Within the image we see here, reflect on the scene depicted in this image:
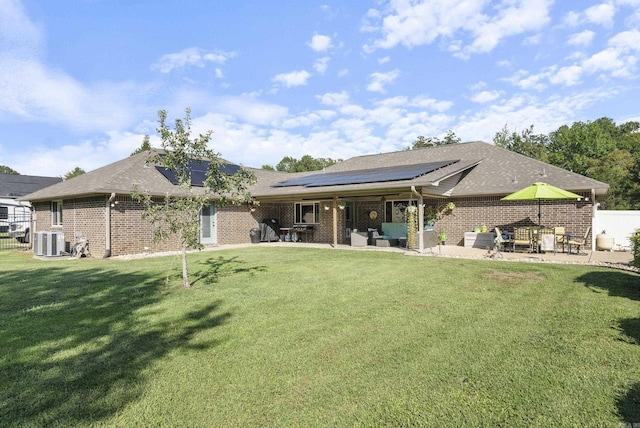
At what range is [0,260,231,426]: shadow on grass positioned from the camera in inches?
113

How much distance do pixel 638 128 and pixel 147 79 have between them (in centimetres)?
5599

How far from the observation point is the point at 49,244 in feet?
42.7

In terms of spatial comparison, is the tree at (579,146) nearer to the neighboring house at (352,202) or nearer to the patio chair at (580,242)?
the neighboring house at (352,202)

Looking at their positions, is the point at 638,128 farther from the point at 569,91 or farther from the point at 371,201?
the point at 371,201

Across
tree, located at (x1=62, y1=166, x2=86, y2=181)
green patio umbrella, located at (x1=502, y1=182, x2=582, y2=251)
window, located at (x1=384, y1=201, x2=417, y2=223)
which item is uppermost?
tree, located at (x1=62, y1=166, x2=86, y2=181)

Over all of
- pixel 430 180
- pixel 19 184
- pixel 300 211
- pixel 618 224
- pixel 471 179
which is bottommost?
pixel 618 224

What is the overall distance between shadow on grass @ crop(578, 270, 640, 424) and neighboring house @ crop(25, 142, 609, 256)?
5507 millimetres

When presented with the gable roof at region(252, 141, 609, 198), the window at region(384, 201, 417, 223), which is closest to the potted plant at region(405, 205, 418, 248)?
the gable roof at region(252, 141, 609, 198)

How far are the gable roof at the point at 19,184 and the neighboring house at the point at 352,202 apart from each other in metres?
20.9

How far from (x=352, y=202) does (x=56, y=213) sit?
14264 mm

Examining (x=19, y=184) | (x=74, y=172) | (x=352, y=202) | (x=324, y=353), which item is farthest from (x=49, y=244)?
(x=74, y=172)

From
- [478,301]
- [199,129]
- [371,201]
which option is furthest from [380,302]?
[371,201]

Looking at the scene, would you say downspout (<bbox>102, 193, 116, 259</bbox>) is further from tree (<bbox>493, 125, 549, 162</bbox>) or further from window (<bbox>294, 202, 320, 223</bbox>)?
tree (<bbox>493, 125, 549, 162</bbox>)

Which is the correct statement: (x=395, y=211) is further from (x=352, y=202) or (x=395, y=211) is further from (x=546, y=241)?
(x=546, y=241)
